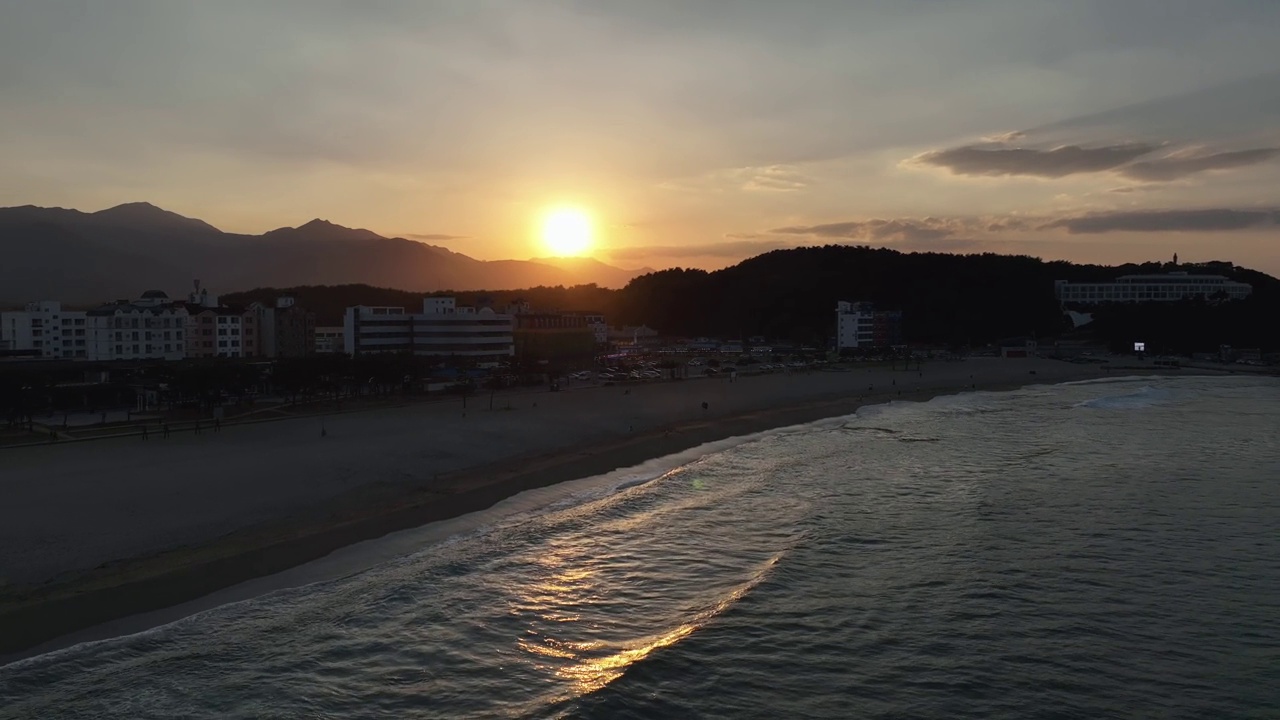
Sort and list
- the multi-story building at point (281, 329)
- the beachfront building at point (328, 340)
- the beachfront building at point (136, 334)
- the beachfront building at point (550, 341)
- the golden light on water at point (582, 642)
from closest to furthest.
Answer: the golden light on water at point (582, 642) < the beachfront building at point (136, 334) < the multi-story building at point (281, 329) < the beachfront building at point (550, 341) < the beachfront building at point (328, 340)

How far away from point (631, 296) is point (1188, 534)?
121590 mm

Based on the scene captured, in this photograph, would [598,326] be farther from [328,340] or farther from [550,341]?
[328,340]

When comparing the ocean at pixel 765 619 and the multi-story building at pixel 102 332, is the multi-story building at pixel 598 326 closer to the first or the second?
the multi-story building at pixel 102 332

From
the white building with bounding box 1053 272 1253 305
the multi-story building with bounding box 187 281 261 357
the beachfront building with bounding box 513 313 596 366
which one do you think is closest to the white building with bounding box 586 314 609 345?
the beachfront building with bounding box 513 313 596 366

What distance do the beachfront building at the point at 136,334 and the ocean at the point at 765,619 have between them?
45595mm

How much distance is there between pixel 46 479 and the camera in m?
20.6

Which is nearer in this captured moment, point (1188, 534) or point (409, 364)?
point (1188, 534)

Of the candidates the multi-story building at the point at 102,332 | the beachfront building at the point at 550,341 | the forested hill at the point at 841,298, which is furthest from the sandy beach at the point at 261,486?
the forested hill at the point at 841,298

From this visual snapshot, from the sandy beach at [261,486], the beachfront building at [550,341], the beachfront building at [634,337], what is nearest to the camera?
the sandy beach at [261,486]

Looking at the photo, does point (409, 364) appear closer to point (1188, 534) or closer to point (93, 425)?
point (93, 425)

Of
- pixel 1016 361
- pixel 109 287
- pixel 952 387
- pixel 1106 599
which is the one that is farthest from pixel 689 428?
pixel 109 287

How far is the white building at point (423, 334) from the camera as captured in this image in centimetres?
6178

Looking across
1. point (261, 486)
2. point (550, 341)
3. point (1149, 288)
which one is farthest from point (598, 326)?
point (1149, 288)

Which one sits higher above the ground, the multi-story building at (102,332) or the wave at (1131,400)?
the multi-story building at (102,332)
